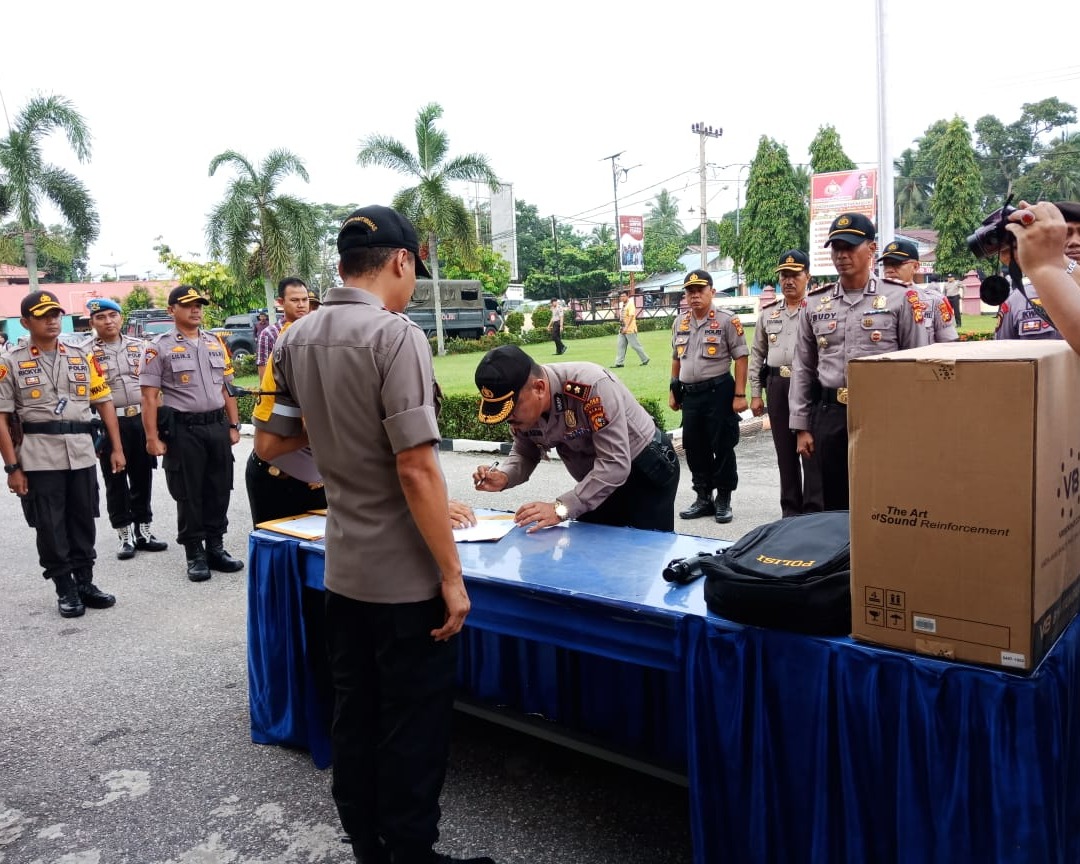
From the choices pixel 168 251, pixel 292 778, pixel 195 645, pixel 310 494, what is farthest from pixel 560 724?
pixel 168 251

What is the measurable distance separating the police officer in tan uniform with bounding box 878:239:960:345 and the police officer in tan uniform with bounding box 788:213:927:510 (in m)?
0.10

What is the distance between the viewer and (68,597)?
4656 millimetres

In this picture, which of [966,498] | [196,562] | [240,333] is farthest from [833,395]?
[240,333]

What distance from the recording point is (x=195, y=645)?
161 inches

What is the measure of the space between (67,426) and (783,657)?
416cm

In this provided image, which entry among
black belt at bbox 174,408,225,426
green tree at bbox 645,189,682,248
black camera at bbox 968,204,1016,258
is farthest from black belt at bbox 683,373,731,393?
→ green tree at bbox 645,189,682,248

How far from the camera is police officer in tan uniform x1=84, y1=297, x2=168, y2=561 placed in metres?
5.81

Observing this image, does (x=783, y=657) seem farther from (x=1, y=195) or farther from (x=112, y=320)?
(x=1, y=195)

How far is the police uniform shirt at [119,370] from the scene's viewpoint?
5.98 metres

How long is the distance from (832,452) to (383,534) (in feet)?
9.21

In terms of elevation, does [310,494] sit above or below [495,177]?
below

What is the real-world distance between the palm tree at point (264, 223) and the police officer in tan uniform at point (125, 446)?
13.8m

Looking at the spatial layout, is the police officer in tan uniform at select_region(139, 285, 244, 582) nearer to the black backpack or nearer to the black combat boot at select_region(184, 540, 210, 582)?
the black combat boot at select_region(184, 540, 210, 582)

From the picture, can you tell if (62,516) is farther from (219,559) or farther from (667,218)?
(667,218)
